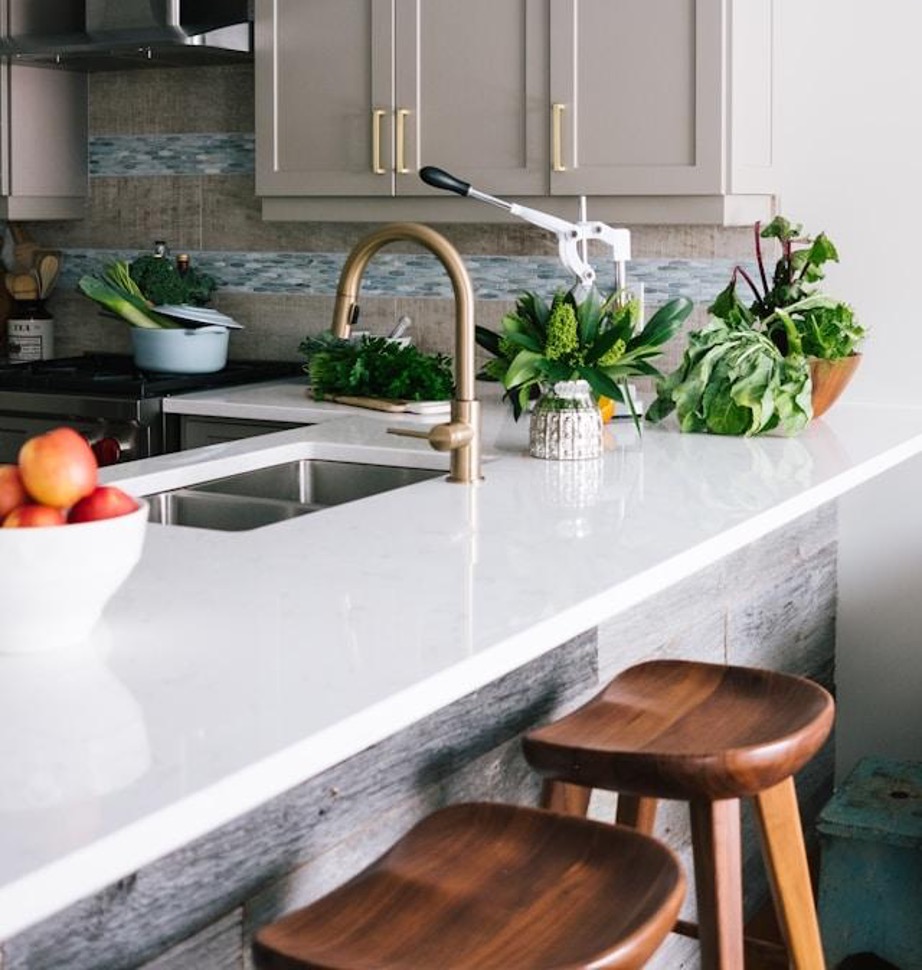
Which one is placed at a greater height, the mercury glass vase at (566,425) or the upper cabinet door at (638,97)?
the upper cabinet door at (638,97)

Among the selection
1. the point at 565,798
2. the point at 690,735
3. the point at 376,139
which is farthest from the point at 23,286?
the point at 690,735

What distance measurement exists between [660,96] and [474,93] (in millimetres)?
453

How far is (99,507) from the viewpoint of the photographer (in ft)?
5.18

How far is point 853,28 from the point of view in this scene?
3617 millimetres

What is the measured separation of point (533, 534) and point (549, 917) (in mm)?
708

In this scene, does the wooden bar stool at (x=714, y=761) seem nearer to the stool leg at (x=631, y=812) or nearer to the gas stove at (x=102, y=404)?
the stool leg at (x=631, y=812)

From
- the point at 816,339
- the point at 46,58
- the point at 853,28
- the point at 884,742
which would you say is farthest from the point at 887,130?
the point at 46,58

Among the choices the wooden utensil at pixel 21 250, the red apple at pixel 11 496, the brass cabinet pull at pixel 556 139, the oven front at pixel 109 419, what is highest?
the brass cabinet pull at pixel 556 139

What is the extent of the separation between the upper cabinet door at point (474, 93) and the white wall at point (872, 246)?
0.58 m

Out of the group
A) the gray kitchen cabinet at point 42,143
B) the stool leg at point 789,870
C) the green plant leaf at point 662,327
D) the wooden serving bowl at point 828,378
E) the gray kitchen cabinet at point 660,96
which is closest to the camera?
the stool leg at point 789,870

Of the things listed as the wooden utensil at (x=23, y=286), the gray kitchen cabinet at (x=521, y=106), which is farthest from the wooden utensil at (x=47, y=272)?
the gray kitchen cabinet at (x=521, y=106)

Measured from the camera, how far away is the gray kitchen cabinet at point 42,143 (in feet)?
14.3

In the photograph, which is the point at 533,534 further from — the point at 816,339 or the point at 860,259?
the point at 860,259

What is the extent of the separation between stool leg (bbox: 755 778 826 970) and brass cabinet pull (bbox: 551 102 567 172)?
1.84 m
